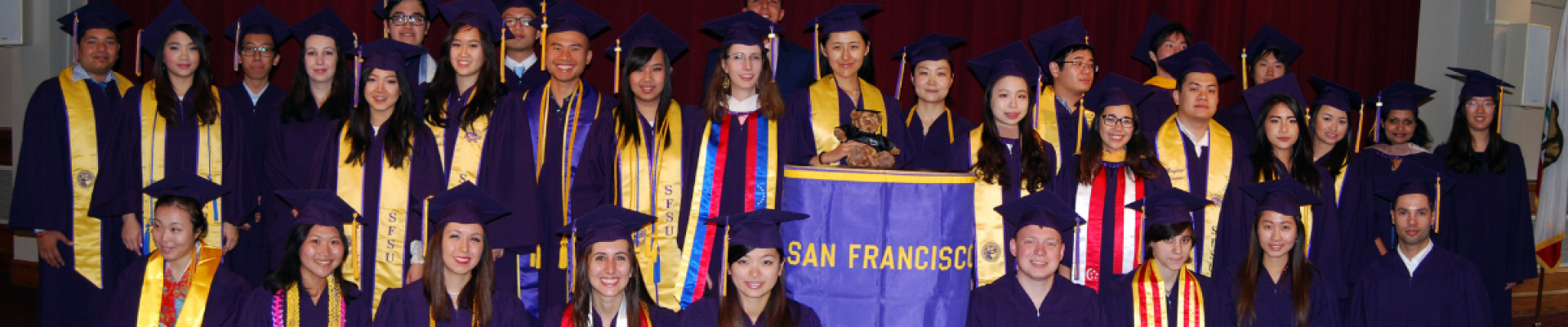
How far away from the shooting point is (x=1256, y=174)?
428 cm

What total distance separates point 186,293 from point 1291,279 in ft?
13.1

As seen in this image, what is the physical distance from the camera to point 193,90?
439 cm

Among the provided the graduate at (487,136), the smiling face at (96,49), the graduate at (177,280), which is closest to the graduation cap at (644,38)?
the graduate at (487,136)

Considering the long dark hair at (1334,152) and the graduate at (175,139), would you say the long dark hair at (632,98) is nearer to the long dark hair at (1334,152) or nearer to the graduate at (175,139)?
the graduate at (175,139)

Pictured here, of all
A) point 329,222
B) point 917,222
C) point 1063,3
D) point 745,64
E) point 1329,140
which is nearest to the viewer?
point 917,222

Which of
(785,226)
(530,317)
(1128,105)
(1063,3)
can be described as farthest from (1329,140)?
(530,317)

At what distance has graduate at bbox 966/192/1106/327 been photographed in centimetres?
363


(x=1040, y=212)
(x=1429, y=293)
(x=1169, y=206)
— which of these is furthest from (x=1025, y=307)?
(x=1429, y=293)

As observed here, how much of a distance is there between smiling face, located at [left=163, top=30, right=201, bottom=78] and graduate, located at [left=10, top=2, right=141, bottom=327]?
0.34m

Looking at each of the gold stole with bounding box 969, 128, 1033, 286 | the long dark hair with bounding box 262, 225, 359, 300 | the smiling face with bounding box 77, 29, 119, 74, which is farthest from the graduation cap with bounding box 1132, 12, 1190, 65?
the smiling face with bounding box 77, 29, 119, 74

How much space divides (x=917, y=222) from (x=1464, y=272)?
247 centimetres

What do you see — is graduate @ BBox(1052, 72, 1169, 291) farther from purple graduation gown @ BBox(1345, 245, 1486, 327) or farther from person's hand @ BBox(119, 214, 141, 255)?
person's hand @ BBox(119, 214, 141, 255)

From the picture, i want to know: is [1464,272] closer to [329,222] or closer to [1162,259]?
[1162,259]

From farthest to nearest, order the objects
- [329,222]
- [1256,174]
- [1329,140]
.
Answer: [1329,140] → [1256,174] → [329,222]
